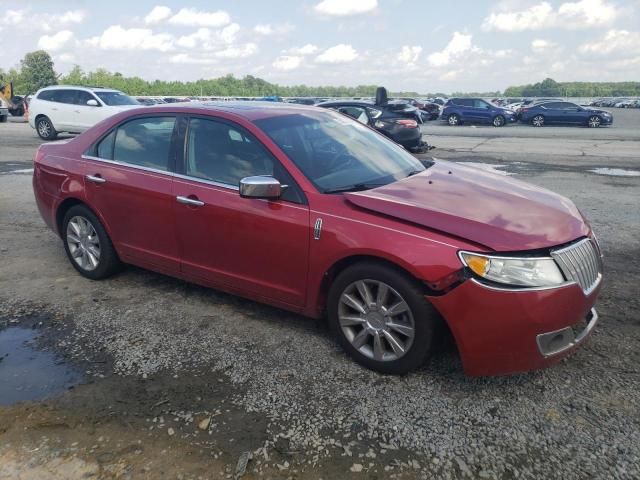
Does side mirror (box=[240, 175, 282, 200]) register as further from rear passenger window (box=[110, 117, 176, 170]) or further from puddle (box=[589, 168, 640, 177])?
puddle (box=[589, 168, 640, 177])

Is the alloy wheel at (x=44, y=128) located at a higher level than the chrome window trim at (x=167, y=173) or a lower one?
lower

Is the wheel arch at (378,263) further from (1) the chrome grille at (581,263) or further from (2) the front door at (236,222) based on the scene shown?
(1) the chrome grille at (581,263)

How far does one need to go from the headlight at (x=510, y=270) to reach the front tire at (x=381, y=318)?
13.5 inches

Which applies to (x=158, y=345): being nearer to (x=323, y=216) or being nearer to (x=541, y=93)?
(x=323, y=216)

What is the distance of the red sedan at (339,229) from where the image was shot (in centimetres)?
288

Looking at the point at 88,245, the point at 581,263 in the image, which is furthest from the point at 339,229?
the point at 88,245

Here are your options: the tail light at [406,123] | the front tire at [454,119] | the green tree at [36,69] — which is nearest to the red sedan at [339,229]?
the tail light at [406,123]

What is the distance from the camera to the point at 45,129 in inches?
696

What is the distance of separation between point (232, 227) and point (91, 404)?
4.65ft

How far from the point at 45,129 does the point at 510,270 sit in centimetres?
1838

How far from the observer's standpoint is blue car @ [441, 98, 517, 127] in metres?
29.7

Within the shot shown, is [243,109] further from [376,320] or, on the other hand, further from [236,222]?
[376,320]

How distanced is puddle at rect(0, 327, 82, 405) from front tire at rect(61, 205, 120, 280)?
103cm

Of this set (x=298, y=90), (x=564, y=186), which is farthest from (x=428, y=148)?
(x=298, y=90)
